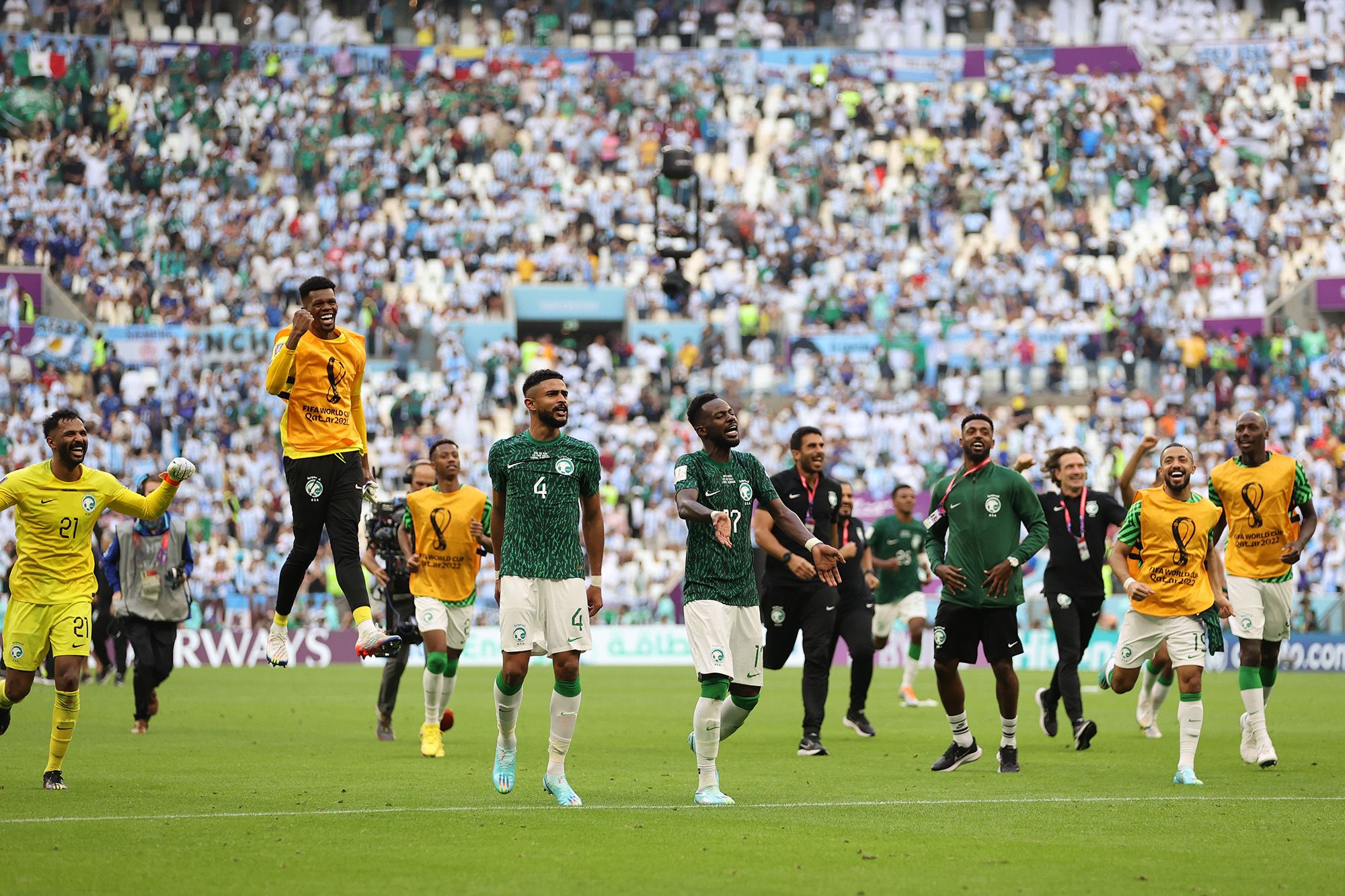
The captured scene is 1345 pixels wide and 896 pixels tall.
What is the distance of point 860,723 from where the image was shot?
16.9 m

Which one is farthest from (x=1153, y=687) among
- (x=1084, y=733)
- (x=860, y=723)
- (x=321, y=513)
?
(x=321, y=513)

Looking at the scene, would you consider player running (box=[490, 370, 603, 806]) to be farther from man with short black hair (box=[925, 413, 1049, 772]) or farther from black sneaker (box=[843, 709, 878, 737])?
black sneaker (box=[843, 709, 878, 737])

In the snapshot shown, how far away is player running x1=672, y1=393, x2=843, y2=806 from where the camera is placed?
414 inches

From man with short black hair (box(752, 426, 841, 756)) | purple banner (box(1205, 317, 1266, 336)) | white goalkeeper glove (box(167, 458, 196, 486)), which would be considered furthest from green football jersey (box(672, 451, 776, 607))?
purple banner (box(1205, 317, 1266, 336))

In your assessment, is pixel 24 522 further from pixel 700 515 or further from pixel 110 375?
pixel 110 375

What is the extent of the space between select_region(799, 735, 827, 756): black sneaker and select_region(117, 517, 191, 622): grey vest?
6.66m

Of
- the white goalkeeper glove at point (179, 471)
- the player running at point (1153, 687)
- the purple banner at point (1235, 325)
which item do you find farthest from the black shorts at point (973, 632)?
the purple banner at point (1235, 325)

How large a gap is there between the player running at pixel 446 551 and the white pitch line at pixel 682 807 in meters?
4.49

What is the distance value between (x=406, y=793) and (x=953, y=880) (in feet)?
15.0

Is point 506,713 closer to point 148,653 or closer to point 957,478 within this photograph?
point 957,478

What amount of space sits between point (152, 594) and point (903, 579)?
30.4 feet

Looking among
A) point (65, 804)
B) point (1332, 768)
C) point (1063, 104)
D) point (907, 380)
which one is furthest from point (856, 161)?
point (65, 804)

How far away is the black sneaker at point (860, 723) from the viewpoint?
16.8 metres

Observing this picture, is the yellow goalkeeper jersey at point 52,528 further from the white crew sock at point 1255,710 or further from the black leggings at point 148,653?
the white crew sock at point 1255,710
